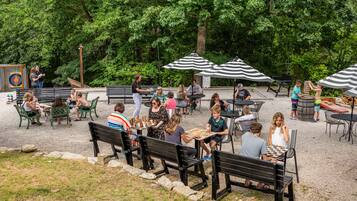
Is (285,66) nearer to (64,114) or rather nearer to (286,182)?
(64,114)

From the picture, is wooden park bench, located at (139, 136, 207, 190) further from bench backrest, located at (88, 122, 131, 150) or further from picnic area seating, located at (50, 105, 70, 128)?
picnic area seating, located at (50, 105, 70, 128)

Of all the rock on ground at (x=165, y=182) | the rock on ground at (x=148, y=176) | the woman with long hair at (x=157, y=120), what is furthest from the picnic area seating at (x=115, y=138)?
the rock on ground at (x=165, y=182)

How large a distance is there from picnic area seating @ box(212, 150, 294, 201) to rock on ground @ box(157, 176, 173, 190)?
2.94ft

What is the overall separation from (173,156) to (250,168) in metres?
1.62

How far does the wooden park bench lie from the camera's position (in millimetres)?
7551

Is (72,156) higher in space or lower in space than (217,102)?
lower

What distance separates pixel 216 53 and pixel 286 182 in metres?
17.5

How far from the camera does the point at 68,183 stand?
787 cm

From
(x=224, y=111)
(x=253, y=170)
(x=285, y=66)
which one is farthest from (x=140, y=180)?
(x=285, y=66)

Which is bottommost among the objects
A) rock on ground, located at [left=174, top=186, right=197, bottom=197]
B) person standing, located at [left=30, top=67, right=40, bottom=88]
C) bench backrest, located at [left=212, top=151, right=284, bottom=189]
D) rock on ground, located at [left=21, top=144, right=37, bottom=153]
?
rock on ground, located at [left=174, top=186, right=197, bottom=197]

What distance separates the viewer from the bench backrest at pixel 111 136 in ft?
28.6

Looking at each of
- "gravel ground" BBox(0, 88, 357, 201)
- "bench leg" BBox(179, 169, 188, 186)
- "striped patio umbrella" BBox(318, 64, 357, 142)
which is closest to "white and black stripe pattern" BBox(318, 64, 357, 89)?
"striped patio umbrella" BBox(318, 64, 357, 142)

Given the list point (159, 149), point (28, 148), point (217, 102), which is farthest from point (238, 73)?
point (28, 148)

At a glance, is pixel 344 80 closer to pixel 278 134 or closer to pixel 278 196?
pixel 278 134
